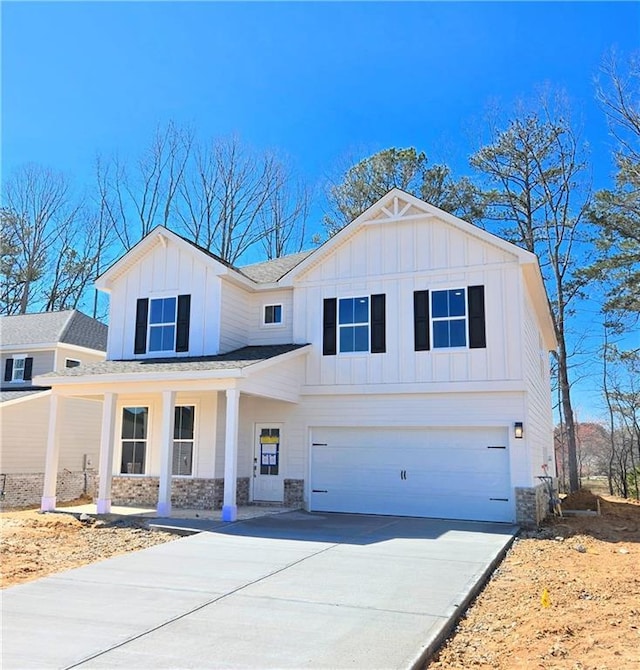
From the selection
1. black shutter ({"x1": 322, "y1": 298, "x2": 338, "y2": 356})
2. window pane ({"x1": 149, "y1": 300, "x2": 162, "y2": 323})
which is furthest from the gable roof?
black shutter ({"x1": 322, "y1": 298, "x2": 338, "y2": 356})

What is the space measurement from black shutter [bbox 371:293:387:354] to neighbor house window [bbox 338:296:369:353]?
154 millimetres

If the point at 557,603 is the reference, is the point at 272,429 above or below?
above

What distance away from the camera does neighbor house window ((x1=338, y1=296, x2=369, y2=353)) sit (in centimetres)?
1386

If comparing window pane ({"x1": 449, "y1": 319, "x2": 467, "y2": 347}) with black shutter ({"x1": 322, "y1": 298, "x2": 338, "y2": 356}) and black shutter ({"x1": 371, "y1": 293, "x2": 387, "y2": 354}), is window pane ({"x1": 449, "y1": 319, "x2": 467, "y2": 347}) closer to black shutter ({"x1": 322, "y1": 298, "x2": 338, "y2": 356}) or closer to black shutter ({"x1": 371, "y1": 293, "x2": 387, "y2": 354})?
black shutter ({"x1": 371, "y1": 293, "x2": 387, "y2": 354})

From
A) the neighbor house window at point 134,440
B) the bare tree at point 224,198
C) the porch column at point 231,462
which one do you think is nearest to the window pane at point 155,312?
the neighbor house window at point 134,440

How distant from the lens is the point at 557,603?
634cm

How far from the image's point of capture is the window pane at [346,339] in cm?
1397

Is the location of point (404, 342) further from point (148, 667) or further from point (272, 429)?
point (148, 667)

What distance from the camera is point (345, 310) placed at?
14180 mm

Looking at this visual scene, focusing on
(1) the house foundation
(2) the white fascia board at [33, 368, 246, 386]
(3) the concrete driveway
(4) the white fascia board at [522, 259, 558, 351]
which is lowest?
(3) the concrete driveway

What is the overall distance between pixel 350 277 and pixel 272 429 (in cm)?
418

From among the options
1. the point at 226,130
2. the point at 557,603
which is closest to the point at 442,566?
the point at 557,603

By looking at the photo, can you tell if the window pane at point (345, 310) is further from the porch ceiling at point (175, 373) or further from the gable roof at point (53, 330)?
the gable roof at point (53, 330)

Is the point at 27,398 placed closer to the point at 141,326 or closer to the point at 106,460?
the point at 141,326
